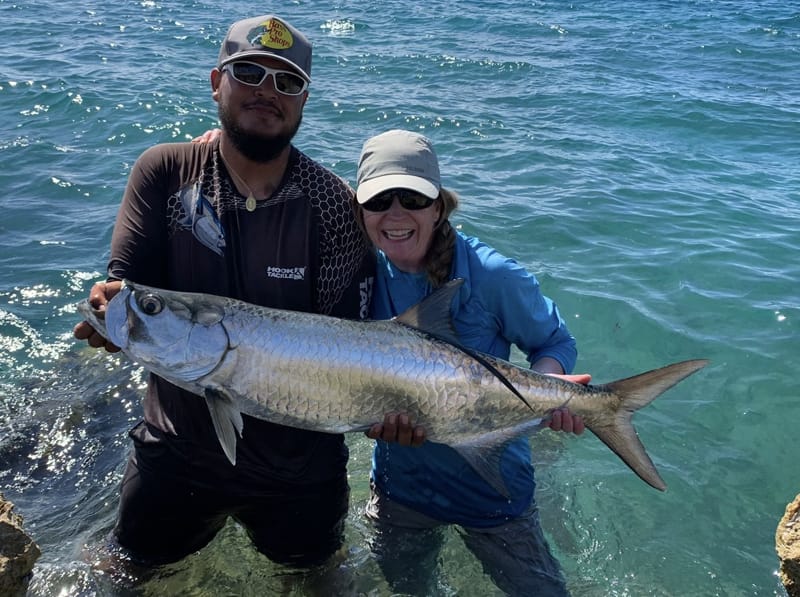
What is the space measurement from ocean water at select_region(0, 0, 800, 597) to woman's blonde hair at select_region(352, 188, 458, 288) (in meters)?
1.85

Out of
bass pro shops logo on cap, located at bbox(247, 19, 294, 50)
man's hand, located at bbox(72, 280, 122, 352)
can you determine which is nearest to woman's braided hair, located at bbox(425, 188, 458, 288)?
bass pro shops logo on cap, located at bbox(247, 19, 294, 50)

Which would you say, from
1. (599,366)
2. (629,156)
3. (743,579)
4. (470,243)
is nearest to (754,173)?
(629,156)

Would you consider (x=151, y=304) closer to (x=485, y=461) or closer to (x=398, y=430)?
(x=398, y=430)

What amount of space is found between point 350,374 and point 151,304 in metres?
0.91

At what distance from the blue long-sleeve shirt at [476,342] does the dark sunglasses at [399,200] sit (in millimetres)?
314

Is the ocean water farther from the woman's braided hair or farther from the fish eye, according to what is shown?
the woman's braided hair

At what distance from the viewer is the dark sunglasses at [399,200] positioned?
3.34 metres

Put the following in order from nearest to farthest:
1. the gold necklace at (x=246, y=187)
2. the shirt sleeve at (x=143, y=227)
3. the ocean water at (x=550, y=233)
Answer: the shirt sleeve at (x=143, y=227) < the gold necklace at (x=246, y=187) < the ocean water at (x=550, y=233)

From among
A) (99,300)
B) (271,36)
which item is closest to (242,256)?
(99,300)

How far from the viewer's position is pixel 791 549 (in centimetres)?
333

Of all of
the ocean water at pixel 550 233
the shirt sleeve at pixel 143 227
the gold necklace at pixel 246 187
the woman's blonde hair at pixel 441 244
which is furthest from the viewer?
the ocean water at pixel 550 233

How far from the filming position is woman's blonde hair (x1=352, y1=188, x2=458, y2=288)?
3457mm

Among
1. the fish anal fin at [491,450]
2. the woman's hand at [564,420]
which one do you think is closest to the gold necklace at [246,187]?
the fish anal fin at [491,450]

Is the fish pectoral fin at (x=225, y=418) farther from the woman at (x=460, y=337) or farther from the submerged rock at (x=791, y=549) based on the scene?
Answer: the submerged rock at (x=791, y=549)
